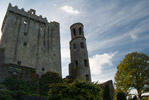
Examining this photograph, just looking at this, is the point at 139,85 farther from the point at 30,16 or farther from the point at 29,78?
the point at 30,16

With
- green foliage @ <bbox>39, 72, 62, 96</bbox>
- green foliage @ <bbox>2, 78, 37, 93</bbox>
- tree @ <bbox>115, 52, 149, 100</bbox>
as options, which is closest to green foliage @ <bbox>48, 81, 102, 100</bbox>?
green foliage @ <bbox>2, 78, 37, 93</bbox>

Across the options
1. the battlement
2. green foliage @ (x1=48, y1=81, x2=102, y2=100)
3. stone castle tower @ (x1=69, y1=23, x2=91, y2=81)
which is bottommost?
green foliage @ (x1=48, y1=81, x2=102, y2=100)

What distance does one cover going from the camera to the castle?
26438mm

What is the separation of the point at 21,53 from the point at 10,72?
23.1ft

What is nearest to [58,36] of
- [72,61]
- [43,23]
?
[43,23]

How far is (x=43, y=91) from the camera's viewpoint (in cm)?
2373

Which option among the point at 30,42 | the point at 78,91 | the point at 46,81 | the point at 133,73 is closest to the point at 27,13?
the point at 30,42

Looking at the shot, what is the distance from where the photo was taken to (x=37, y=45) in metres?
30.3

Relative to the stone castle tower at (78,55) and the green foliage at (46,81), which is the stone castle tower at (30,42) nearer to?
the green foliage at (46,81)

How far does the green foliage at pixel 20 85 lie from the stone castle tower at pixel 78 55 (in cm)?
993

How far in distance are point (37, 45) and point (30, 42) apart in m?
1.55

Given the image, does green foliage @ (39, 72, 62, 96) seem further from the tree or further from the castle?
the tree

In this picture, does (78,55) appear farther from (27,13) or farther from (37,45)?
(27,13)

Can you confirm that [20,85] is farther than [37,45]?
No
